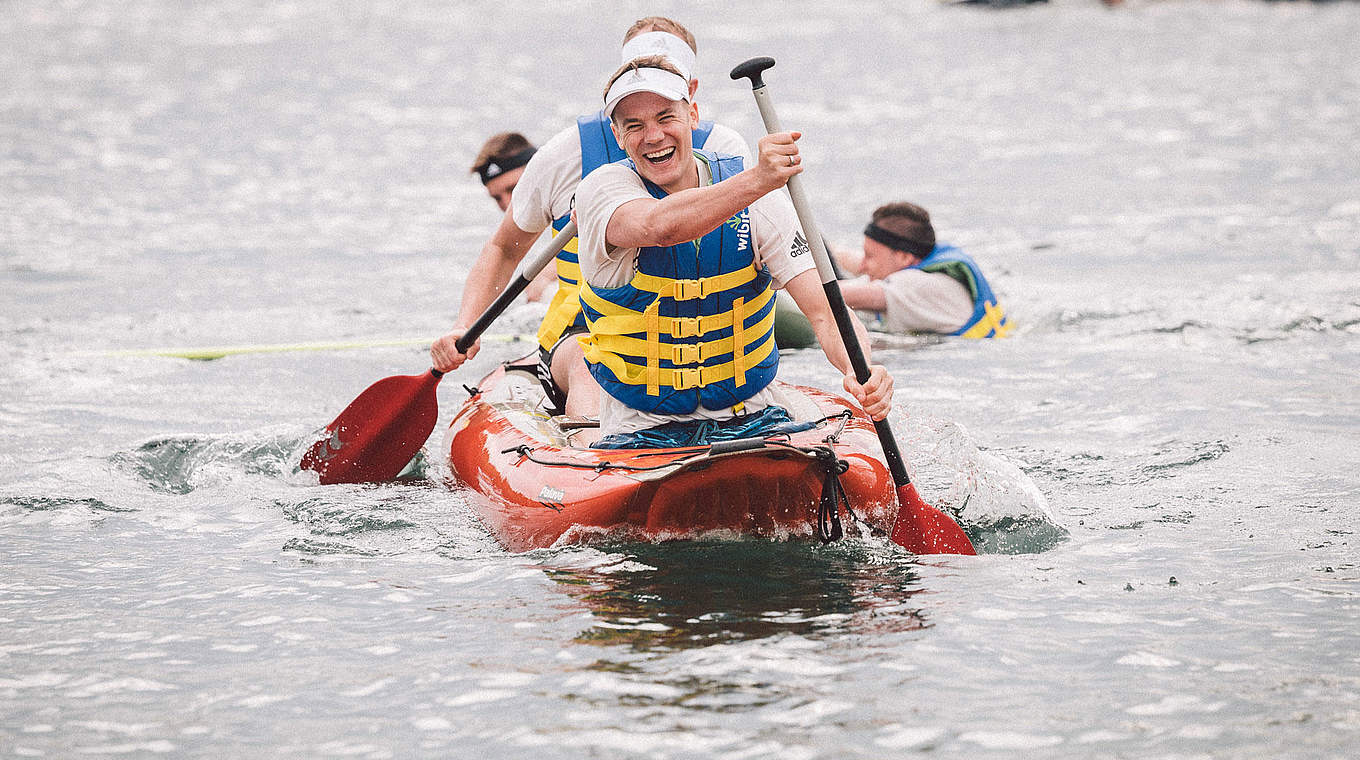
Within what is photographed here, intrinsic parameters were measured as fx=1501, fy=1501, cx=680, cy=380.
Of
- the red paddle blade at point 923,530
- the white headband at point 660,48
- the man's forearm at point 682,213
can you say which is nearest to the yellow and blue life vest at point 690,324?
the man's forearm at point 682,213

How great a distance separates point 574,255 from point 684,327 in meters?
Answer: 1.31

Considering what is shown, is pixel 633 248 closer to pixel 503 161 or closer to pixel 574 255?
pixel 574 255

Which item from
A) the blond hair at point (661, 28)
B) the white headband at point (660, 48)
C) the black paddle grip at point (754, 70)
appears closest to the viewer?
the black paddle grip at point (754, 70)

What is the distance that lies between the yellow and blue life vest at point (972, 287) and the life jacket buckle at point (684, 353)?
3.83 meters

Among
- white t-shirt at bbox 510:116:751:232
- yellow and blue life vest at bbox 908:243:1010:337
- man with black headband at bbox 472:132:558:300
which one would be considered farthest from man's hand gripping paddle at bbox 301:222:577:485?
yellow and blue life vest at bbox 908:243:1010:337

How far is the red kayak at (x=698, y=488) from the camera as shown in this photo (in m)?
4.08

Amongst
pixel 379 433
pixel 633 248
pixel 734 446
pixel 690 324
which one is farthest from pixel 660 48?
pixel 379 433

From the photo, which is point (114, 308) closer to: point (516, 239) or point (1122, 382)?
point (516, 239)

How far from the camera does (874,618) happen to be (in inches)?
155

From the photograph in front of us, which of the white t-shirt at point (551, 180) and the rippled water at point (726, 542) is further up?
the white t-shirt at point (551, 180)

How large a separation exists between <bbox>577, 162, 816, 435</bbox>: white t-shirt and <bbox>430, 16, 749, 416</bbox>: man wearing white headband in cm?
98

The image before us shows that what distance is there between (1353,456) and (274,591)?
380cm

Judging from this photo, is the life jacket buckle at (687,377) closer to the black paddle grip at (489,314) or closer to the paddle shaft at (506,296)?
the paddle shaft at (506,296)

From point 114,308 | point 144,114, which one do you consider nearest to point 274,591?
point 114,308
